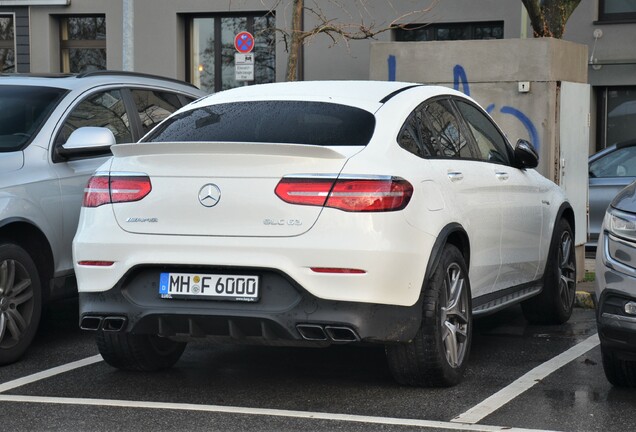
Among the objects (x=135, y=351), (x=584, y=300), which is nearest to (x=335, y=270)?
(x=135, y=351)

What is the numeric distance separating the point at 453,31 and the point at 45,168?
1588cm

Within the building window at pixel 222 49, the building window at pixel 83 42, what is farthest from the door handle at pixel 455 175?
the building window at pixel 83 42

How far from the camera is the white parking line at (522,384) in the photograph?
233 inches

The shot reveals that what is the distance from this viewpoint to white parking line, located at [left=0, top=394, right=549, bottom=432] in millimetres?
5664

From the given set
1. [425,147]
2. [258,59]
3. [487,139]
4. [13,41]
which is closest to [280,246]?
[425,147]

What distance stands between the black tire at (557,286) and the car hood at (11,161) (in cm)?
356

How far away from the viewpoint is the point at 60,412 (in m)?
6.00

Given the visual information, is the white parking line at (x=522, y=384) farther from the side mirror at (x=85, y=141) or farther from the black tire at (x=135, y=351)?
the side mirror at (x=85, y=141)

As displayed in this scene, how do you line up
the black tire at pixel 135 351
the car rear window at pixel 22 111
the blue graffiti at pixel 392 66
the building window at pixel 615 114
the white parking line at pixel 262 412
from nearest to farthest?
the white parking line at pixel 262 412
the black tire at pixel 135 351
the car rear window at pixel 22 111
the blue graffiti at pixel 392 66
the building window at pixel 615 114

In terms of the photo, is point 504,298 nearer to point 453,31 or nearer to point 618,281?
point 618,281

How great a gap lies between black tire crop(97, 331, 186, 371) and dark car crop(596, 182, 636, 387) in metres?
2.43

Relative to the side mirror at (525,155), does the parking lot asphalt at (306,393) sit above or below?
below

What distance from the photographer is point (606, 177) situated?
13047mm

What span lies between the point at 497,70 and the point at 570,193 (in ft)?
4.13
